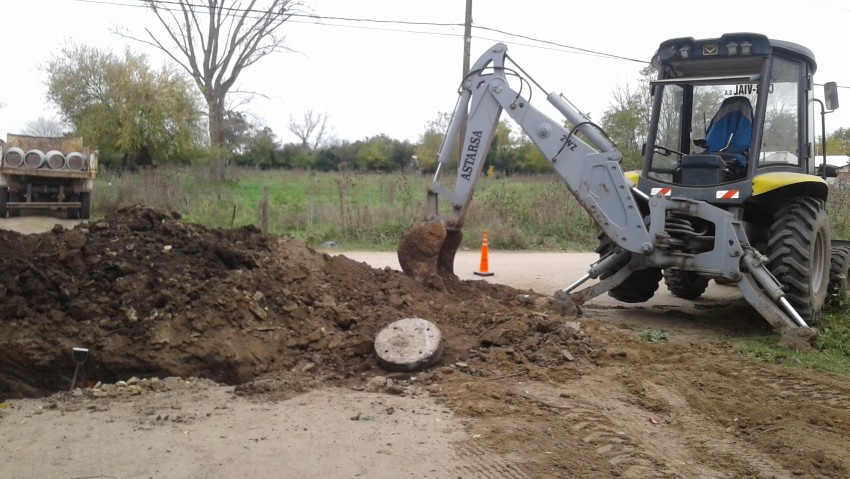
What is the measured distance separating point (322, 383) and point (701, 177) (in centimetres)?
516

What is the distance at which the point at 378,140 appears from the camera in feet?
203

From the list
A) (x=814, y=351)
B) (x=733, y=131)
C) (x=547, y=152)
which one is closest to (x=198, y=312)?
(x=547, y=152)

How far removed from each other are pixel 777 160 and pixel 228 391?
6721 mm

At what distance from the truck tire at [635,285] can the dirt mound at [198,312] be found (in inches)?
74.1

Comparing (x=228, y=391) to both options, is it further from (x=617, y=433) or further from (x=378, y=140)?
(x=378, y=140)

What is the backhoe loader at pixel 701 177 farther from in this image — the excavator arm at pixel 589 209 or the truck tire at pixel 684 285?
the truck tire at pixel 684 285

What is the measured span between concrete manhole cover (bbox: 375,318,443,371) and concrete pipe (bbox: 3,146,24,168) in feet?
48.8

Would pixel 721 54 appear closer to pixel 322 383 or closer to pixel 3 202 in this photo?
pixel 322 383

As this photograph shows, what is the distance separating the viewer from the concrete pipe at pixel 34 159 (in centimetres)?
1862

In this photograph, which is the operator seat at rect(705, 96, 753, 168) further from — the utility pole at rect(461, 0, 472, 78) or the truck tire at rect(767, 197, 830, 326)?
the utility pole at rect(461, 0, 472, 78)

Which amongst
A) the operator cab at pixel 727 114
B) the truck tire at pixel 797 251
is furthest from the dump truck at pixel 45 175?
the truck tire at pixel 797 251

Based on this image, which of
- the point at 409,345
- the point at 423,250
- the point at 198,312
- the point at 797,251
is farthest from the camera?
the point at 423,250

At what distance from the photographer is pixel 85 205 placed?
62.9 ft

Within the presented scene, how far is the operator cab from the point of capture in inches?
344
